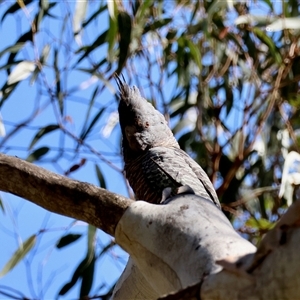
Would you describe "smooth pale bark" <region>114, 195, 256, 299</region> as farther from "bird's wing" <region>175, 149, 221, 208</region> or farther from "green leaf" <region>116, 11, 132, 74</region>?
"green leaf" <region>116, 11, 132, 74</region>

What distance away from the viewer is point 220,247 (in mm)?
1084

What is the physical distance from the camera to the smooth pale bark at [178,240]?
1.09 meters

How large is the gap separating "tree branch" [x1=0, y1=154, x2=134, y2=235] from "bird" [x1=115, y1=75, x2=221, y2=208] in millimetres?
673

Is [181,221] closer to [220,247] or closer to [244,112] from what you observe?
[220,247]

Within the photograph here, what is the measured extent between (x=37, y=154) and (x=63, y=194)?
168cm

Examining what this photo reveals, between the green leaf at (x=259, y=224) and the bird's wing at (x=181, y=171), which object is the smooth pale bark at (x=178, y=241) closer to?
the bird's wing at (x=181, y=171)

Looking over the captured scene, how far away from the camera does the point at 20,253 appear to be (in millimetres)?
2891

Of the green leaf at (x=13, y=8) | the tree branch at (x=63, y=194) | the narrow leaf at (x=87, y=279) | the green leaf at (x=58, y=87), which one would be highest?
the green leaf at (x=13, y=8)

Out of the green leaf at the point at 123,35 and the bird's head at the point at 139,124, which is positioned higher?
the green leaf at the point at 123,35

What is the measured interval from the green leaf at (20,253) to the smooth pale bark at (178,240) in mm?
1574

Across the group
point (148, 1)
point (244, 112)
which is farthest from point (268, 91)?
point (148, 1)

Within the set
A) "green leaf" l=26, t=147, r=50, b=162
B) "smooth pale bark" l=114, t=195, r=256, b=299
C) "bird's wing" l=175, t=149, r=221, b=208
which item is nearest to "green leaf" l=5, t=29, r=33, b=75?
"green leaf" l=26, t=147, r=50, b=162

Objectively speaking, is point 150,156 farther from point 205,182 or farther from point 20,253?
point 20,253

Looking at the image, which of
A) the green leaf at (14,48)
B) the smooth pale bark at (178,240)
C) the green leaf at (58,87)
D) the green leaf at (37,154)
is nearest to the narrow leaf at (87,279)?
the green leaf at (37,154)
